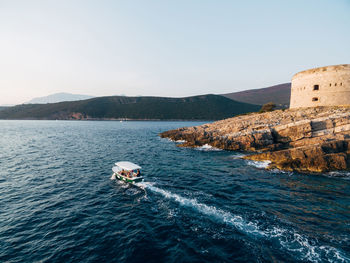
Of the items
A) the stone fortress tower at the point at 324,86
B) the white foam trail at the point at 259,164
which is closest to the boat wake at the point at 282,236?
the white foam trail at the point at 259,164

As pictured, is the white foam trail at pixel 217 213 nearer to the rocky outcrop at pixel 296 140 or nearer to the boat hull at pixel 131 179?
the boat hull at pixel 131 179

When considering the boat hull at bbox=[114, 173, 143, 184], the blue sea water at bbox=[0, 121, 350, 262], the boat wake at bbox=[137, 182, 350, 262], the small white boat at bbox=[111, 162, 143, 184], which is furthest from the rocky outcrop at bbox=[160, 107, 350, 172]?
the small white boat at bbox=[111, 162, 143, 184]

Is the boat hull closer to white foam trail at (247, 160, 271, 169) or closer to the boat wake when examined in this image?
the boat wake

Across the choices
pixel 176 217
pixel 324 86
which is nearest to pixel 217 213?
pixel 176 217

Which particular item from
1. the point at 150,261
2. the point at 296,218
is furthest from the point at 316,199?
the point at 150,261

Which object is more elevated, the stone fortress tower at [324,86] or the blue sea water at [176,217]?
the stone fortress tower at [324,86]

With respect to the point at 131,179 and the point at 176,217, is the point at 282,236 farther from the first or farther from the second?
the point at 131,179

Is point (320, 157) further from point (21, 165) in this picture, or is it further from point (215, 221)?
point (21, 165)
